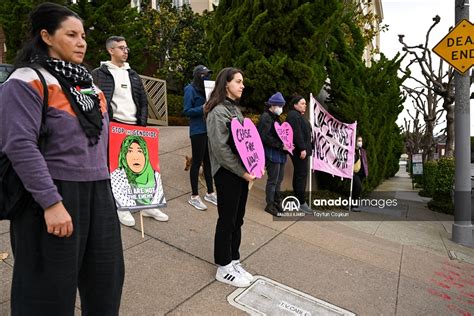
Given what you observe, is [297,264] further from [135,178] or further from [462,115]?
[462,115]

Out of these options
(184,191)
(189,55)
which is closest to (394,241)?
(184,191)

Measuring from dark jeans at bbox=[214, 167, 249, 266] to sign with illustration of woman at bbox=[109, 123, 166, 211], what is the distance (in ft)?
3.13

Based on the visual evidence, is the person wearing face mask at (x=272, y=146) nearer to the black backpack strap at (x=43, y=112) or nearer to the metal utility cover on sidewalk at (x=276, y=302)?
the metal utility cover on sidewalk at (x=276, y=302)

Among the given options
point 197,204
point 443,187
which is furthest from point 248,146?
point 443,187

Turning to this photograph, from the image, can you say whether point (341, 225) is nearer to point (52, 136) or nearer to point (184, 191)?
point (184, 191)

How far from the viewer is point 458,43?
6.15 m

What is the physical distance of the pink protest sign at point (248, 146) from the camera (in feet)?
10.5

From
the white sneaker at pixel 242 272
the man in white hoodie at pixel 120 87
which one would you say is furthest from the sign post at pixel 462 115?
the man in white hoodie at pixel 120 87

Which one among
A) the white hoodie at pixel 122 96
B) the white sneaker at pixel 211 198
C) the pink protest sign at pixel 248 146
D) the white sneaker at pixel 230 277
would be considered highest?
the white hoodie at pixel 122 96

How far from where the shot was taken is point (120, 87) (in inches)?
159

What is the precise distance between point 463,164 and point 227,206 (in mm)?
4870

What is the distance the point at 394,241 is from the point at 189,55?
1078 centimetres

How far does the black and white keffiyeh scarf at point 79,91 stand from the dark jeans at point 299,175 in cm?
458

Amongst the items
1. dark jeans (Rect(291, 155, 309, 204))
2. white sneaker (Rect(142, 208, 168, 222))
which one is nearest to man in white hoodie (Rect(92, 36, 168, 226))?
white sneaker (Rect(142, 208, 168, 222))
